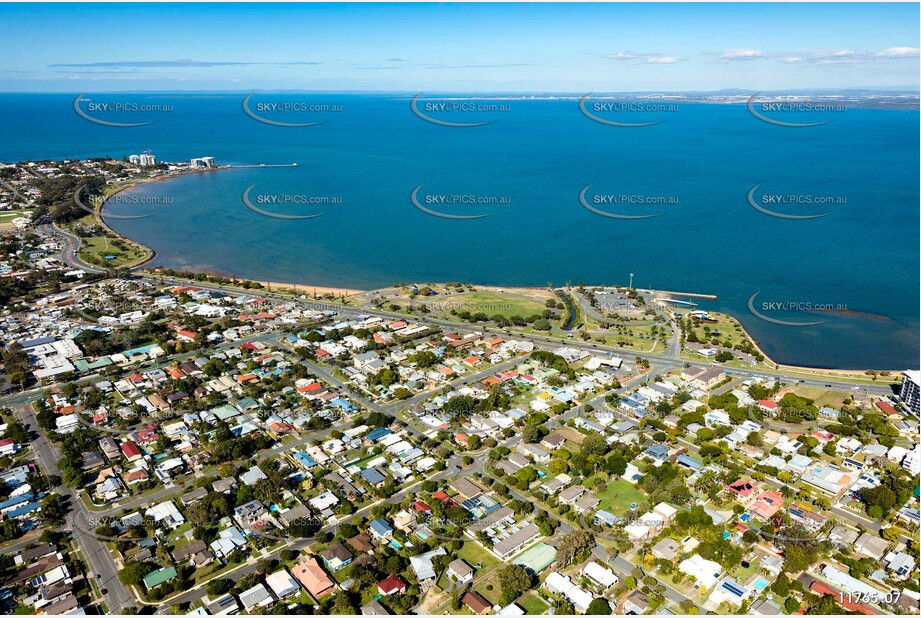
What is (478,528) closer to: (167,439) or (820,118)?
(167,439)

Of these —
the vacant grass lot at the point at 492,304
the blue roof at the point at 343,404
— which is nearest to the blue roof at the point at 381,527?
the blue roof at the point at 343,404

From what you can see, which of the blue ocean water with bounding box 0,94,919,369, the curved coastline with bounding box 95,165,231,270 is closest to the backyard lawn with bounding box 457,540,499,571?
the blue ocean water with bounding box 0,94,919,369

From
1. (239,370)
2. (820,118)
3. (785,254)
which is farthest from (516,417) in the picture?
(820,118)

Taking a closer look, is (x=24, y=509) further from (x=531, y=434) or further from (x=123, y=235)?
(x=123, y=235)

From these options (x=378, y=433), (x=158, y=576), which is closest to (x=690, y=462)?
(x=378, y=433)

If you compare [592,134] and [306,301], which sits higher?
[592,134]

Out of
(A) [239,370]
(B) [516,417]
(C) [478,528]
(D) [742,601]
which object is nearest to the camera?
(D) [742,601]

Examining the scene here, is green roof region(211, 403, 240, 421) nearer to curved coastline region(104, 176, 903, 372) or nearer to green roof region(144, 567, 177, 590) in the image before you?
green roof region(144, 567, 177, 590)

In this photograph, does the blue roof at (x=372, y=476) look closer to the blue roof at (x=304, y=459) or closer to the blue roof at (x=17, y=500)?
the blue roof at (x=304, y=459)
